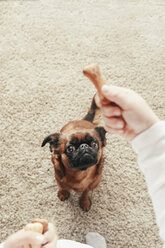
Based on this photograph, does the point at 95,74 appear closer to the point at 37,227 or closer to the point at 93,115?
the point at 37,227

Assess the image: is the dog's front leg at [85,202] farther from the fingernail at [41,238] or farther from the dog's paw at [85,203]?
the fingernail at [41,238]

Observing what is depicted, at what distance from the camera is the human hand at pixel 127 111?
651mm

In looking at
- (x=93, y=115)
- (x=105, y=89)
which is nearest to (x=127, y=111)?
(x=105, y=89)

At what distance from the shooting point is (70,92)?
61.2 inches

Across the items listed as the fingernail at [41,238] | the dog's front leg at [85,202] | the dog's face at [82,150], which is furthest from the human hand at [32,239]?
the dog's front leg at [85,202]

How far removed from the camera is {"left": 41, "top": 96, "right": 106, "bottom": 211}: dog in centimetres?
101

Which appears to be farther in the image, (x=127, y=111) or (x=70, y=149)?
(x=70, y=149)

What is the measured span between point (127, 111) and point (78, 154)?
0.39 m

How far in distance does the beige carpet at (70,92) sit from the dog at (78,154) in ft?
0.62

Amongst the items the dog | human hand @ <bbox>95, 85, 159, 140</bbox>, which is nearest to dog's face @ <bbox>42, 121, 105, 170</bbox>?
the dog

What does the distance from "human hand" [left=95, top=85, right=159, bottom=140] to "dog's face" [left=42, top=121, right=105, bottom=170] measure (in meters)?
0.30

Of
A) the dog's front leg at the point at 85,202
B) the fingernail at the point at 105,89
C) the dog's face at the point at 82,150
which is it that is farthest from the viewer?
the dog's front leg at the point at 85,202

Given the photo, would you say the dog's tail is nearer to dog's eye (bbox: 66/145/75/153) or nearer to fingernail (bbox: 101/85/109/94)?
dog's eye (bbox: 66/145/75/153)

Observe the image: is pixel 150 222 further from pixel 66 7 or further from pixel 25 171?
pixel 66 7
